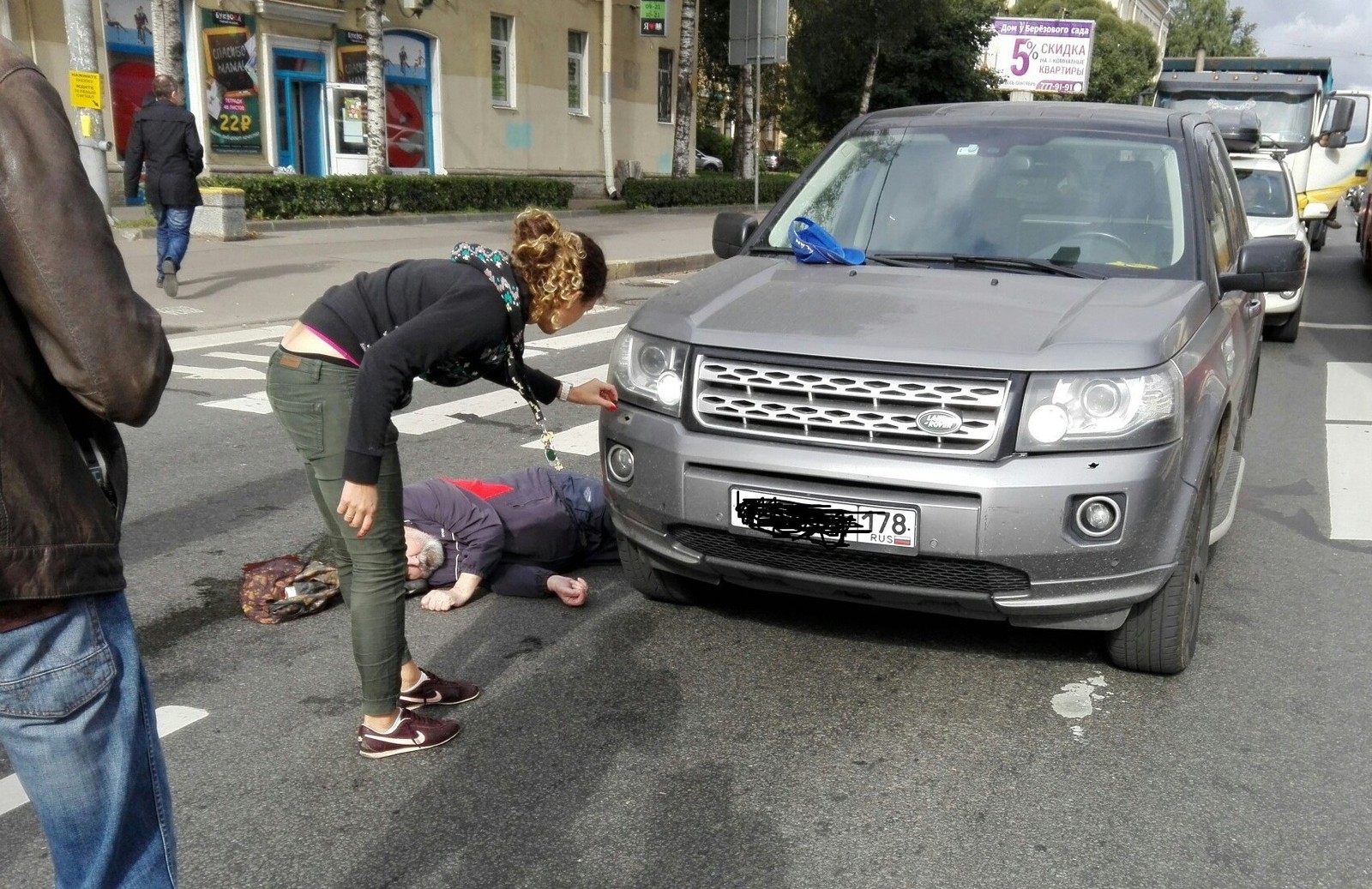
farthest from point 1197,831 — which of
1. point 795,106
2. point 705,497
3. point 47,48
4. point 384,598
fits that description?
point 795,106

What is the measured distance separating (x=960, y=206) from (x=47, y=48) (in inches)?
733

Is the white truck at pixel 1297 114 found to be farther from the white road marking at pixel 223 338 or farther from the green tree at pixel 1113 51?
the green tree at pixel 1113 51

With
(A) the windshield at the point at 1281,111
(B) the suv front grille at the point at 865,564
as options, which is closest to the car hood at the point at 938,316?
(B) the suv front grille at the point at 865,564

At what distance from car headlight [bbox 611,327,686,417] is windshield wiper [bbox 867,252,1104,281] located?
1097 mm

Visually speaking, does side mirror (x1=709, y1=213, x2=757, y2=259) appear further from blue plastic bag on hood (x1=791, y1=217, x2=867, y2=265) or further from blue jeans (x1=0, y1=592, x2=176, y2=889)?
blue jeans (x1=0, y1=592, x2=176, y2=889)

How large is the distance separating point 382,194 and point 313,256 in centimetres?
516

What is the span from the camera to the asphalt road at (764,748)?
9.75 feet

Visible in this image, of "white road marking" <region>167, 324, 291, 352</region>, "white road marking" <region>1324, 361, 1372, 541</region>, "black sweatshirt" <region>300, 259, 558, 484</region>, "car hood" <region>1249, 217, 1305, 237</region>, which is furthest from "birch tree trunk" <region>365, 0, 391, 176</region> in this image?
"black sweatshirt" <region>300, 259, 558, 484</region>

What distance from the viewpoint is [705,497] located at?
12.5ft

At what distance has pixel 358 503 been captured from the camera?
3.01 metres

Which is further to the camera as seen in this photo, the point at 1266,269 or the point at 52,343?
the point at 1266,269

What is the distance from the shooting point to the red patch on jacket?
490cm

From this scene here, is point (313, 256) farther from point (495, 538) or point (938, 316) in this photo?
point (938, 316)

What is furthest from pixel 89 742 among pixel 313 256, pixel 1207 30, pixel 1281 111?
pixel 1207 30
